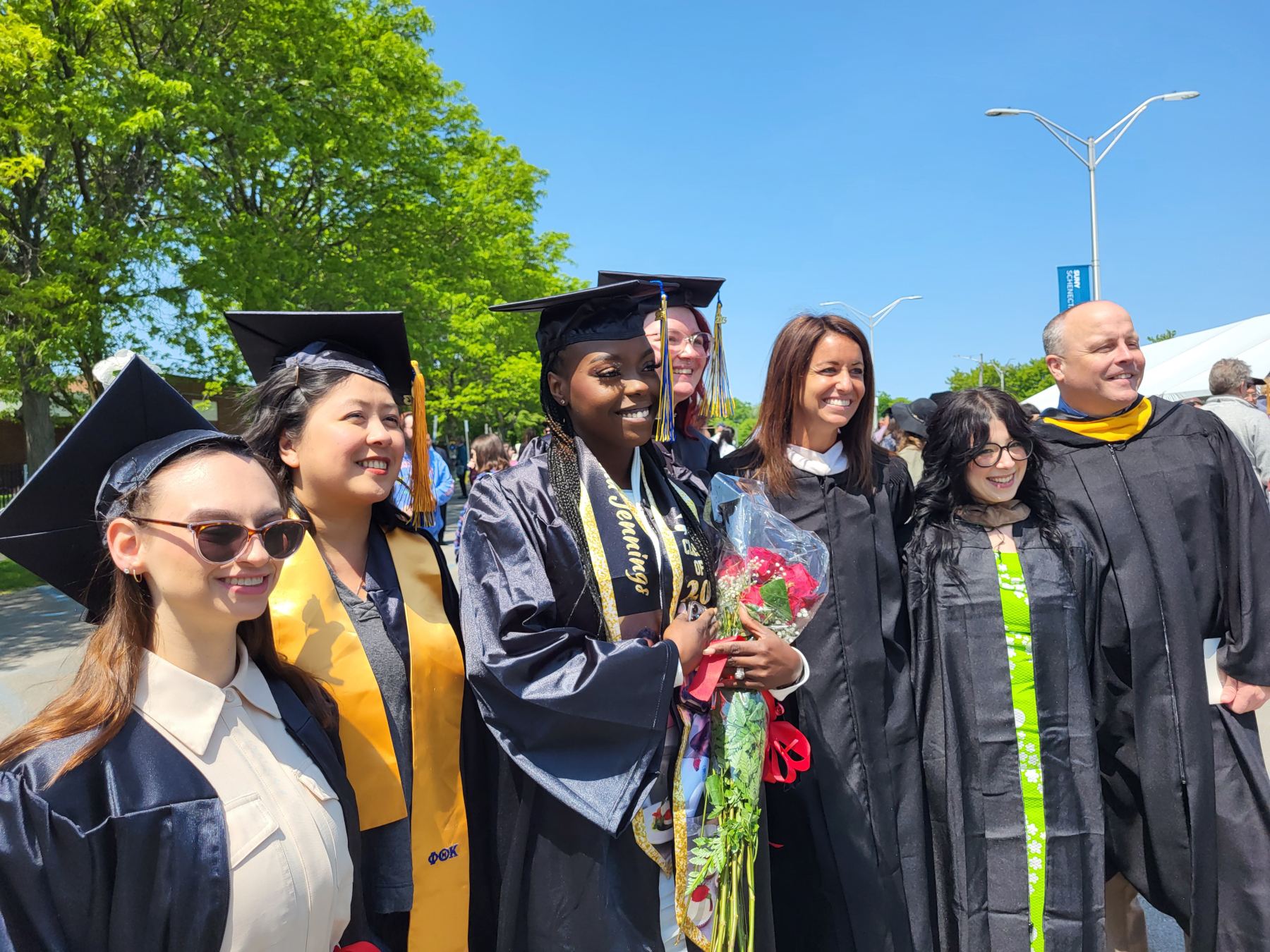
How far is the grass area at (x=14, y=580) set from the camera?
990 cm

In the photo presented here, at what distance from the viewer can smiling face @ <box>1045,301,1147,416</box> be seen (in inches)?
116

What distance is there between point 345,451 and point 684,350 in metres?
1.57

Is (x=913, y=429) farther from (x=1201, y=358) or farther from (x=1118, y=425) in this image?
(x=1201, y=358)

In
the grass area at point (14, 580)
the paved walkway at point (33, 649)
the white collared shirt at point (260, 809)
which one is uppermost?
the white collared shirt at point (260, 809)

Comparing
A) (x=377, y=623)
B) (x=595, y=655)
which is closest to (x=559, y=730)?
(x=595, y=655)

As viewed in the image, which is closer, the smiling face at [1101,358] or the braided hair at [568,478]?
the braided hair at [568,478]

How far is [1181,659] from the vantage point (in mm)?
2721

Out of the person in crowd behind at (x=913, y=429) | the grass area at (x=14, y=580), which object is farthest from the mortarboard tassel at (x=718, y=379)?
the grass area at (x=14, y=580)

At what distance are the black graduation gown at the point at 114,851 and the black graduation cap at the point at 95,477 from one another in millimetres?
378

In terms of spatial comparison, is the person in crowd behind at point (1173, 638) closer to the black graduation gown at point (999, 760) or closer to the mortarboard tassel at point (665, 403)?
the black graduation gown at point (999, 760)

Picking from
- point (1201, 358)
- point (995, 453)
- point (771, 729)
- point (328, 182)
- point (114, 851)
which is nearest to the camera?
point (114, 851)

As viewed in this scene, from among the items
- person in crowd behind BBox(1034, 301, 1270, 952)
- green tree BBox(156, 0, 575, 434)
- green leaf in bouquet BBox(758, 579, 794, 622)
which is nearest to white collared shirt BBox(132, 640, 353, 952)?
green leaf in bouquet BBox(758, 579, 794, 622)

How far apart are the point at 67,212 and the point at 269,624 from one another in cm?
1064

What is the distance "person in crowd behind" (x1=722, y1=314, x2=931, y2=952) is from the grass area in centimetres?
1014
